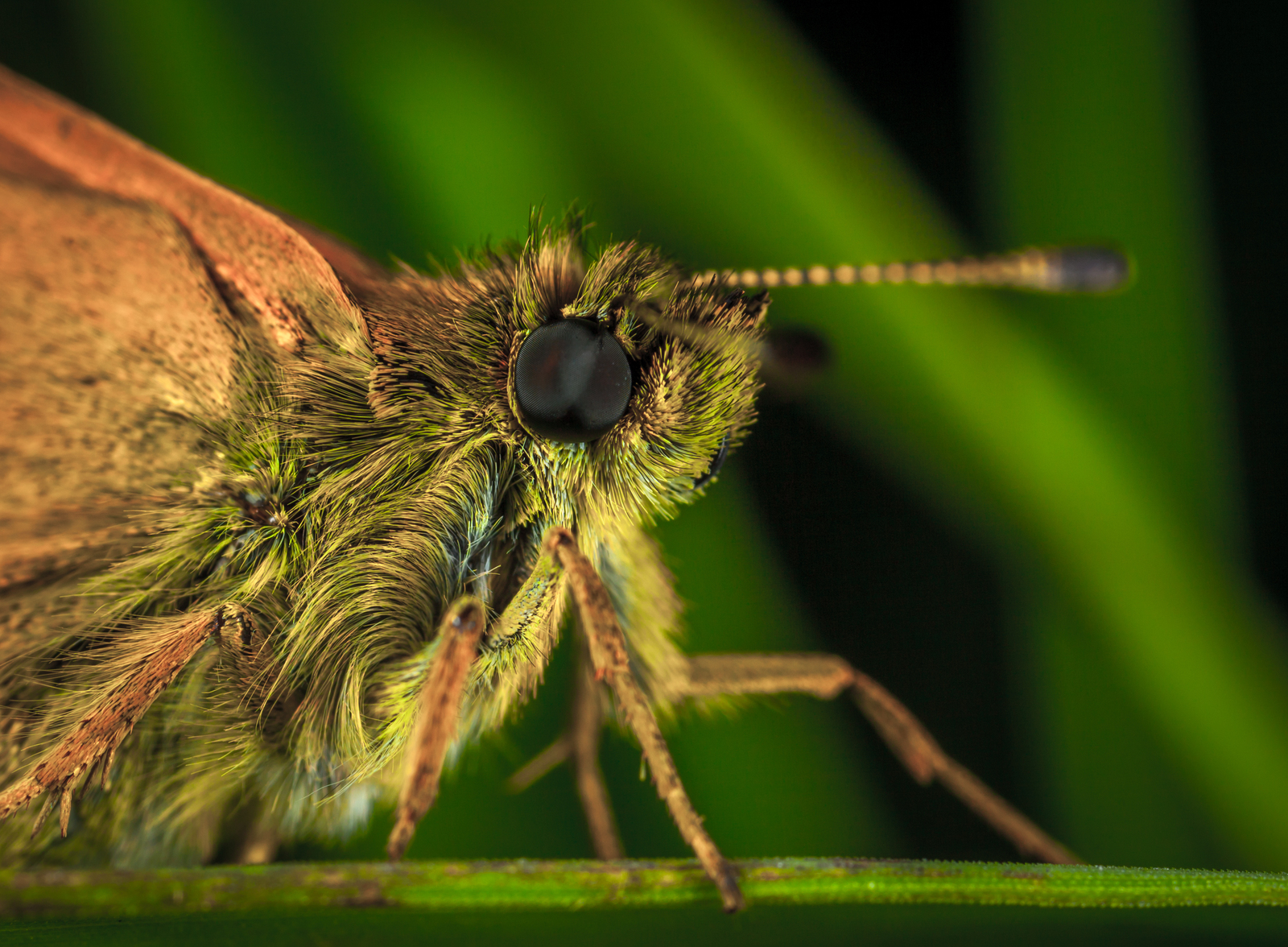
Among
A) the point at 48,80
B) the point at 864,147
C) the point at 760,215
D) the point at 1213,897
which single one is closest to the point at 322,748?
the point at 1213,897

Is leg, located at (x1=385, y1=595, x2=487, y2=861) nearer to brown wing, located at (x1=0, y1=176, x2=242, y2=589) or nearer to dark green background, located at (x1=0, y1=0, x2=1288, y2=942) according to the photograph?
brown wing, located at (x1=0, y1=176, x2=242, y2=589)

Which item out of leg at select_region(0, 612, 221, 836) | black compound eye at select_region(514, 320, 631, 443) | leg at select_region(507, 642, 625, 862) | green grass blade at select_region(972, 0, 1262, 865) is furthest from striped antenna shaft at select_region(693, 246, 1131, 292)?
leg at select_region(0, 612, 221, 836)

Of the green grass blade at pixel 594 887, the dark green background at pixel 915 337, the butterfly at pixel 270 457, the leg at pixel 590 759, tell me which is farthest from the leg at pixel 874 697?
the green grass blade at pixel 594 887

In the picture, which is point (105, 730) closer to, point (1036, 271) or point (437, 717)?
point (437, 717)

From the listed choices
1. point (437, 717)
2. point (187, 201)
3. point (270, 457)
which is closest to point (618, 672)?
point (437, 717)

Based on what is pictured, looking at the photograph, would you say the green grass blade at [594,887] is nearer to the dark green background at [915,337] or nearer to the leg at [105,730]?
the leg at [105,730]

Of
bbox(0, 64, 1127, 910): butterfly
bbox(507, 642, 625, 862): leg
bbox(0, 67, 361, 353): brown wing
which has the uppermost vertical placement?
bbox(0, 67, 361, 353): brown wing

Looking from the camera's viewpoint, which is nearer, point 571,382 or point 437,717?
point 437,717
